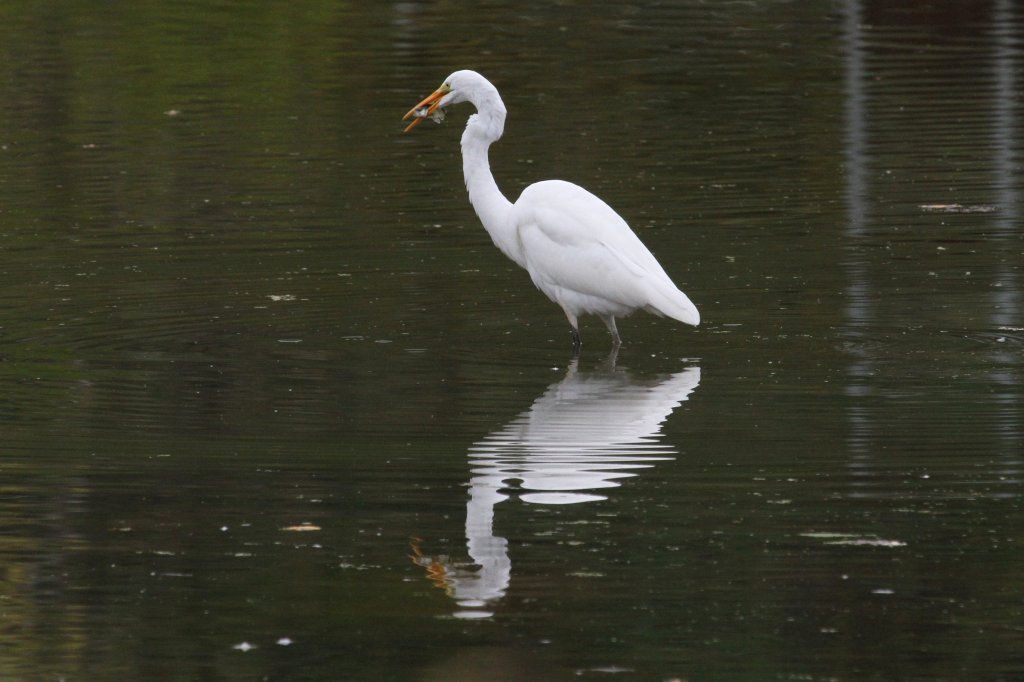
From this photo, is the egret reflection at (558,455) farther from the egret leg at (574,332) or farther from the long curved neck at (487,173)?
the long curved neck at (487,173)

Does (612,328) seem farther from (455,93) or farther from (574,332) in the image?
(455,93)

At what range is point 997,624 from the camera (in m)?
6.40

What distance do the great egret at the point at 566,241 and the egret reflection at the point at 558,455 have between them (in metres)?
0.58

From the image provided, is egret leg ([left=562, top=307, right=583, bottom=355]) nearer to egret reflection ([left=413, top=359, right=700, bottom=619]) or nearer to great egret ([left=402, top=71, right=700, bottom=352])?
great egret ([left=402, top=71, right=700, bottom=352])

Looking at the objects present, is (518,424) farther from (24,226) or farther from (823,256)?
(24,226)

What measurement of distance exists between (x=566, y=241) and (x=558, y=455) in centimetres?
294

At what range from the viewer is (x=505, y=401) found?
9.78 meters

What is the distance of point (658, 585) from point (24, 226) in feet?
31.6

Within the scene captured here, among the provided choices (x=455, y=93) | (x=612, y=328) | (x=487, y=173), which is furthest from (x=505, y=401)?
(x=455, y=93)

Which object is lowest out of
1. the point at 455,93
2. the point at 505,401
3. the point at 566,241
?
the point at 505,401

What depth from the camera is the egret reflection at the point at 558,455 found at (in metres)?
7.05

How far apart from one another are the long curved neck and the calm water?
0.49m

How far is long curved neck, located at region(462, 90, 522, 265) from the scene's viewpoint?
39.0 feet

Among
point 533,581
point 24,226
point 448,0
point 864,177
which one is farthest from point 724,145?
point 448,0
